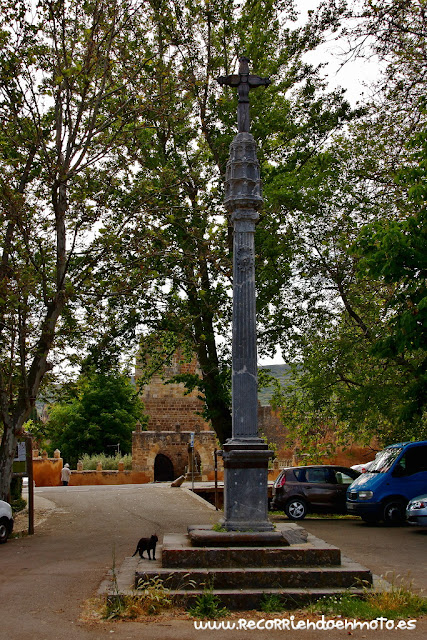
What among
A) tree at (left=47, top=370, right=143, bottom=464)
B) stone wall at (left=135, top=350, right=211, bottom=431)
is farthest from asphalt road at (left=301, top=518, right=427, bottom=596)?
tree at (left=47, top=370, right=143, bottom=464)

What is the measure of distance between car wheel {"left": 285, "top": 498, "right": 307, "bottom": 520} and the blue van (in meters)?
1.68

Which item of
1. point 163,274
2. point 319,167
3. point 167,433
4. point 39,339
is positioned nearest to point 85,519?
point 39,339

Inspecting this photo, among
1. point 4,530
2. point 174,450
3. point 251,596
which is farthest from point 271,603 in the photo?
point 174,450

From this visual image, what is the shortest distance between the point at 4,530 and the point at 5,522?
154 mm

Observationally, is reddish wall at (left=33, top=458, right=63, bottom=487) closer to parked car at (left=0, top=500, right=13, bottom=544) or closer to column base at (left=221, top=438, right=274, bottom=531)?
parked car at (left=0, top=500, right=13, bottom=544)

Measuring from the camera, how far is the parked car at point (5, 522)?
40.7 ft

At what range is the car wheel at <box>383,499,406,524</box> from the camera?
15875 millimetres

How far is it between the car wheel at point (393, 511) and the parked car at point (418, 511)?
218cm

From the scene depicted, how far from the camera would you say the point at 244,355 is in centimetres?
890

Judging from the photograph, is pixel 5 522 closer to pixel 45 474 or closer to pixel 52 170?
pixel 52 170

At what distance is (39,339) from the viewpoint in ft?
47.1

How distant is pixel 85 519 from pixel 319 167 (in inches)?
431

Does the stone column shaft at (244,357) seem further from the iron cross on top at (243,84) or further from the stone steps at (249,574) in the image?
the iron cross on top at (243,84)

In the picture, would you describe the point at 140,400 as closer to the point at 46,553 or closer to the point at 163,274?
the point at 163,274
